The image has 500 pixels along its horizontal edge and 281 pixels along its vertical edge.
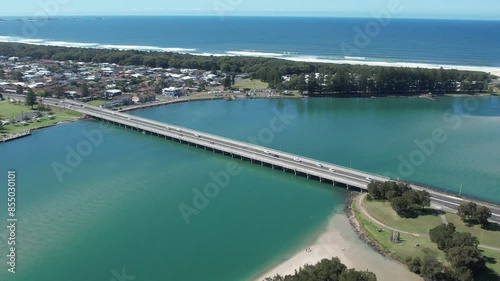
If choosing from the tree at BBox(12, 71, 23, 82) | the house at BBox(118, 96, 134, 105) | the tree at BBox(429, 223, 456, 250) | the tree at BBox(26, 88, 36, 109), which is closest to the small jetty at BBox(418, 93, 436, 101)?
the tree at BBox(429, 223, 456, 250)

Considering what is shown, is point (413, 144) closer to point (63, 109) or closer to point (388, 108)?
point (388, 108)

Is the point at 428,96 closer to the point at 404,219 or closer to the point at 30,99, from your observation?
the point at 404,219

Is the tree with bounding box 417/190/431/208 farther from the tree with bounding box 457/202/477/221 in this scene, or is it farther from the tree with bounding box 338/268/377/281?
the tree with bounding box 338/268/377/281

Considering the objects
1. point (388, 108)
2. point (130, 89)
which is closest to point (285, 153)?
point (388, 108)

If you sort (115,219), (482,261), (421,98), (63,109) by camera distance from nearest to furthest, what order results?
(482,261) < (115,219) < (63,109) < (421,98)

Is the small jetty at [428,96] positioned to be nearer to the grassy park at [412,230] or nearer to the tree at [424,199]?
the tree at [424,199]

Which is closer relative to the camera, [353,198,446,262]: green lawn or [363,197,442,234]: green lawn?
[353,198,446,262]: green lawn

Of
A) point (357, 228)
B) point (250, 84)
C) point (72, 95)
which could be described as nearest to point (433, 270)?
point (357, 228)
